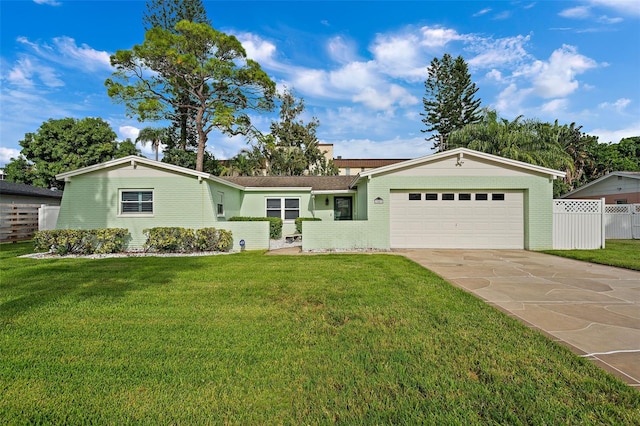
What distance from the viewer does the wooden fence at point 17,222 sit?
580 inches

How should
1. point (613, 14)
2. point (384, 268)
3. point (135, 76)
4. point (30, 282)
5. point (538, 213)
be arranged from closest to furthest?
point (30, 282) < point (384, 268) < point (613, 14) < point (538, 213) < point (135, 76)

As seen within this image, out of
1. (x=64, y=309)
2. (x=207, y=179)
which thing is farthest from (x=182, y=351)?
(x=207, y=179)

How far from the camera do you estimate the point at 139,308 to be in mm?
4801

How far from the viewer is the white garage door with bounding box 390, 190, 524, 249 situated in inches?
476

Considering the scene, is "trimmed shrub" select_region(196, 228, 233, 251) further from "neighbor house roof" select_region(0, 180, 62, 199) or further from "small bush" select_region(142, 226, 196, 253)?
"neighbor house roof" select_region(0, 180, 62, 199)

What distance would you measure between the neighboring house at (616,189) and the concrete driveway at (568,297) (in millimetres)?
13831

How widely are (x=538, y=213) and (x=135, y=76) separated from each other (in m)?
28.4

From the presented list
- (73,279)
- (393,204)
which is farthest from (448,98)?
(73,279)

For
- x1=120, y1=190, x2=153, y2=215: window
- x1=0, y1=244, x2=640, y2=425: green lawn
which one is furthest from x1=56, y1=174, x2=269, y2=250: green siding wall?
x1=0, y1=244, x2=640, y2=425: green lawn

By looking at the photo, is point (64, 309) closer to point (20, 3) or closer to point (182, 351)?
point (182, 351)

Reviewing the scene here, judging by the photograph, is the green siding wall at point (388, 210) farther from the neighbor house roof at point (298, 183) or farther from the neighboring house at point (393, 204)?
the neighbor house roof at point (298, 183)

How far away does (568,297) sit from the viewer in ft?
17.6

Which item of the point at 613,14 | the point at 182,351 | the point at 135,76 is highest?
the point at 135,76

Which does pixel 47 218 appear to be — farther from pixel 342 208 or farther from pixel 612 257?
pixel 612 257
